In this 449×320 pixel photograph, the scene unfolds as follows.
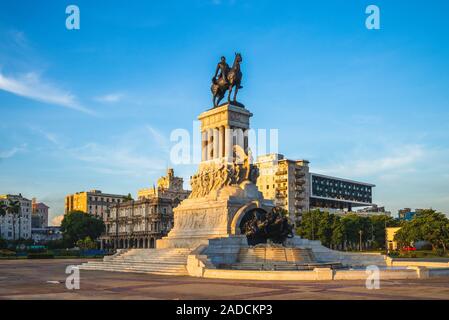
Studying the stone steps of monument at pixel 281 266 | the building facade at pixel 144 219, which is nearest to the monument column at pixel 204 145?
the stone steps of monument at pixel 281 266

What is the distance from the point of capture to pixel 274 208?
40.8 m

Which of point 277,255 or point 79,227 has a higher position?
point 277,255

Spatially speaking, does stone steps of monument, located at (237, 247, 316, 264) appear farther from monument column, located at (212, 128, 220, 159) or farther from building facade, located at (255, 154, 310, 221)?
building facade, located at (255, 154, 310, 221)

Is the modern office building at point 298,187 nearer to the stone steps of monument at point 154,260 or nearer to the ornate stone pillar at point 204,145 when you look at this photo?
the ornate stone pillar at point 204,145

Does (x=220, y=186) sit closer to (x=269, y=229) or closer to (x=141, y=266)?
(x=269, y=229)

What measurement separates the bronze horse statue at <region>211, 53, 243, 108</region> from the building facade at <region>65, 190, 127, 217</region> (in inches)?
5500

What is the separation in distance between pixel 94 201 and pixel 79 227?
213 ft

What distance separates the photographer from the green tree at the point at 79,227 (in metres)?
123

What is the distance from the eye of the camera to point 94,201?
187000 mm

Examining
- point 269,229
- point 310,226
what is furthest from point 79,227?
point 269,229

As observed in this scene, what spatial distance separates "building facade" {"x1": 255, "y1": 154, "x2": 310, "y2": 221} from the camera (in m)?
130

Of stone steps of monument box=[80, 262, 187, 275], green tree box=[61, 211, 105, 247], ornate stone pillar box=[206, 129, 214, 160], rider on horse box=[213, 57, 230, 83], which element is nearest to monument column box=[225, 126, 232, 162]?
ornate stone pillar box=[206, 129, 214, 160]
